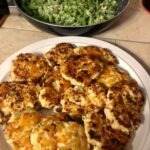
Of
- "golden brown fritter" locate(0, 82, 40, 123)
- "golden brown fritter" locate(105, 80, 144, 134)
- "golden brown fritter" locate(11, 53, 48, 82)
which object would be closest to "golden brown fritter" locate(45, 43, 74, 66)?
"golden brown fritter" locate(11, 53, 48, 82)

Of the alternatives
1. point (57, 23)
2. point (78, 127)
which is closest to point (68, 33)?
point (57, 23)

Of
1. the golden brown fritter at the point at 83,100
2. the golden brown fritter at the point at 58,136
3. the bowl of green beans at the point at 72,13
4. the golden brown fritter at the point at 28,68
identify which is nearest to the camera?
the golden brown fritter at the point at 58,136

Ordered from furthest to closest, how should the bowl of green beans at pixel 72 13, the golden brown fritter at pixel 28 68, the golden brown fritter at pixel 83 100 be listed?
the bowl of green beans at pixel 72 13, the golden brown fritter at pixel 28 68, the golden brown fritter at pixel 83 100

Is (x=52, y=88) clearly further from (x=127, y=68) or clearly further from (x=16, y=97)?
(x=127, y=68)

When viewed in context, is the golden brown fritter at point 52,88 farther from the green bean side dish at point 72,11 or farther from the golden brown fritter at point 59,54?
the green bean side dish at point 72,11

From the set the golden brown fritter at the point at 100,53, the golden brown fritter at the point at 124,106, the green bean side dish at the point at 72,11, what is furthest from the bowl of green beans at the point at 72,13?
the golden brown fritter at the point at 124,106

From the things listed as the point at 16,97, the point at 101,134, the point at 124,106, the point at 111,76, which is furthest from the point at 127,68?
the point at 16,97

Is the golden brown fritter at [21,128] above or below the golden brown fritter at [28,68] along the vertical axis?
below

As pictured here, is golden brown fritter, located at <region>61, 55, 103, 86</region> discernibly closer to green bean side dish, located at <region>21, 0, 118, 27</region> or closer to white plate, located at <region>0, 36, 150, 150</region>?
white plate, located at <region>0, 36, 150, 150</region>
